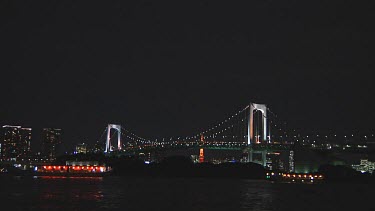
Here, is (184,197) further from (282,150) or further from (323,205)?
(282,150)

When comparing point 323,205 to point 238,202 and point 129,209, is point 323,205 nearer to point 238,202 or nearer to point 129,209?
point 238,202

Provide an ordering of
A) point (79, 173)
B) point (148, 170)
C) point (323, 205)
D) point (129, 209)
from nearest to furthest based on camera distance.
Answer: point (129, 209) → point (323, 205) → point (79, 173) → point (148, 170)

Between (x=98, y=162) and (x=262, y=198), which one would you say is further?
(x=98, y=162)

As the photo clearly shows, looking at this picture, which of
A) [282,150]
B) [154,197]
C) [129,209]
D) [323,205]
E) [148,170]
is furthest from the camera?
[148,170]

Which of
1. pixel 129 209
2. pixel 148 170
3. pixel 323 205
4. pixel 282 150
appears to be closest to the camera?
pixel 129 209

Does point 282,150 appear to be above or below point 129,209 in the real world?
Answer: above

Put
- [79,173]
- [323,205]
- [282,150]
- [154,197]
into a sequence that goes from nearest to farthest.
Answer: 1. [323,205]
2. [154,197]
3. [282,150]
4. [79,173]

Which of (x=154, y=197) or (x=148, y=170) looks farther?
(x=148, y=170)

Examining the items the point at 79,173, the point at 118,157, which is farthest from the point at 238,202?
the point at 118,157

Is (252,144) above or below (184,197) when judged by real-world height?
above

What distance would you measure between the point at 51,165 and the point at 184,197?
4525cm

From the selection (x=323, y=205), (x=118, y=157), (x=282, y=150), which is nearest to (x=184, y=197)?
(x=323, y=205)

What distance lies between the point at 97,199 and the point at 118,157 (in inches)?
1983

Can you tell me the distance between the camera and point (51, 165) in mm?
73562
